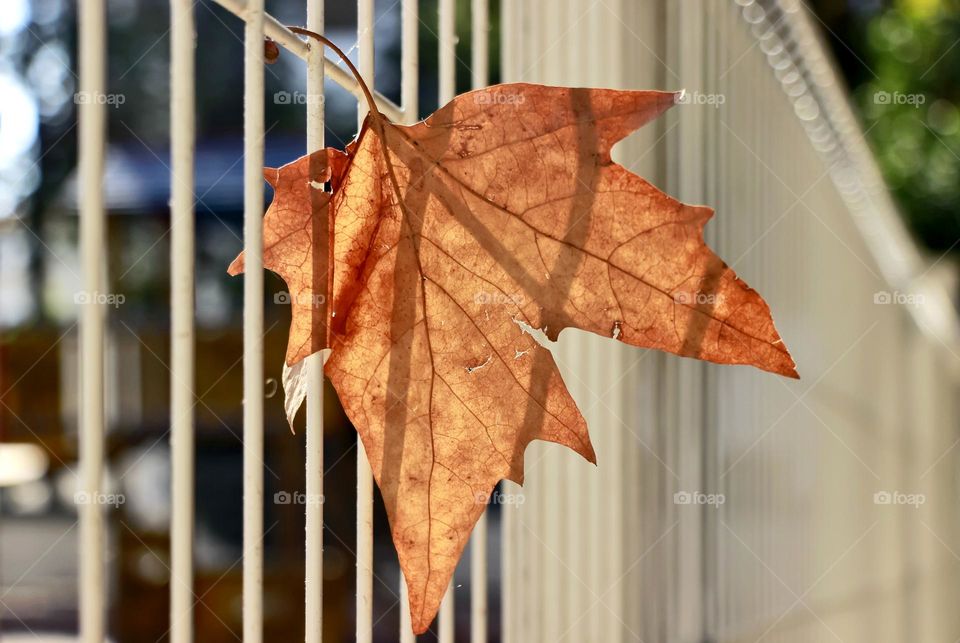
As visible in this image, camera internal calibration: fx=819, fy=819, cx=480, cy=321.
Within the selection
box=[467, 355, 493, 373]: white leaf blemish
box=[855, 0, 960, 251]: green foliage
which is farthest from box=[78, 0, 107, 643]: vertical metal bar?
box=[855, 0, 960, 251]: green foliage

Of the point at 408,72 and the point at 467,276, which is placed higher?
the point at 408,72

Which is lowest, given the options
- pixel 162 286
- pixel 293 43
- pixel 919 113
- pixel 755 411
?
pixel 755 411

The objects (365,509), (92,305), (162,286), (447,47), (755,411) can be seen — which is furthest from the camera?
(162,286)

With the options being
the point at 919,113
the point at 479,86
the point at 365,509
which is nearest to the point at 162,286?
the point at 479,86

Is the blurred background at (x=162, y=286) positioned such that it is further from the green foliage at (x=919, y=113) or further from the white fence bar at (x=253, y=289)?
the white fence bar at (x=253, y=289)

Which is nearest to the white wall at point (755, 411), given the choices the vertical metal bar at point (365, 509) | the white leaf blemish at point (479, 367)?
the vertical metal bar at point (365, 509)

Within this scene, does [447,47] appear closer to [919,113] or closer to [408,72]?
[408,72]

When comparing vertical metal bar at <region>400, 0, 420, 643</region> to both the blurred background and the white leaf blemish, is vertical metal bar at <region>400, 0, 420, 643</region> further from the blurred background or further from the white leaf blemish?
the white leaf blemish

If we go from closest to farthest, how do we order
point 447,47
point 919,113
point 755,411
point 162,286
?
point 447,47
point 755,411
point 162,286
point 919,113
